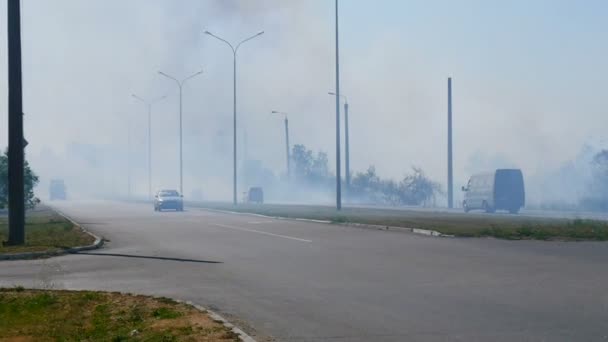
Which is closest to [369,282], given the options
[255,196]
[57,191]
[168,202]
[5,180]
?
[5,180]

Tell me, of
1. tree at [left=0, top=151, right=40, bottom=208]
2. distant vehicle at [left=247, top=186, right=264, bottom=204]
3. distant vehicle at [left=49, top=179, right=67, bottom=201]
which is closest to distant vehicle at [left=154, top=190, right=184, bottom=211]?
tree at [left=0, top=151, right=40, bottom=208]

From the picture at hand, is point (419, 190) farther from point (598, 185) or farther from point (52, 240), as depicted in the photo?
point (52, 240)

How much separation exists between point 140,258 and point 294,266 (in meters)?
4.53

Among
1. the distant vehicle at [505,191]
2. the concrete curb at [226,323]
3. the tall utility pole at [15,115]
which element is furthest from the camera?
the distant vehicle at [505,191]

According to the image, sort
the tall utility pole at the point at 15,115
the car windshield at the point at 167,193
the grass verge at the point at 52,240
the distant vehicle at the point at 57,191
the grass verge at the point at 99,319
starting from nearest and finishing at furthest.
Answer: the grass verge at the point at 99,319
the grass verge at the point at 52,240
the tall utility pole at the point at 15,115
the car windshield at the point at 167,193
the distant vehicle at the point at 57,191

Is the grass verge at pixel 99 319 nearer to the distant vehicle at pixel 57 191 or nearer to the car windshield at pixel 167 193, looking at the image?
the car windshield at pixel 167 193

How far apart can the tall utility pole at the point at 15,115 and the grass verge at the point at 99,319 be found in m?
10.4

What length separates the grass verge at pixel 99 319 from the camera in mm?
9992

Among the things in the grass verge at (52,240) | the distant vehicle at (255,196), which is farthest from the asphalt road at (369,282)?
the distant vehicle at (255,196)

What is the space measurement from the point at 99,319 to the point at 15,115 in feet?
46.1

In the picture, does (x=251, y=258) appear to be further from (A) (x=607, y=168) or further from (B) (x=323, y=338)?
(A) (x=607, y=168)

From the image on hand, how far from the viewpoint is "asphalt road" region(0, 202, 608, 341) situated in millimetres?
10133

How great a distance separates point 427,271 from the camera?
1666cm

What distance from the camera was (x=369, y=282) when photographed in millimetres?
14953
